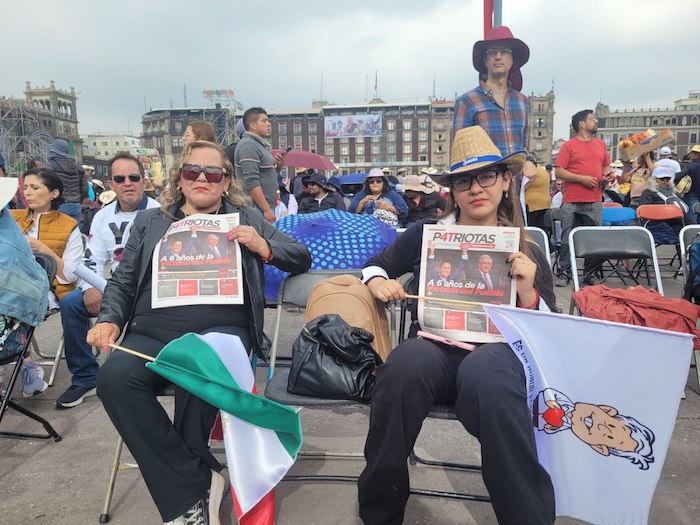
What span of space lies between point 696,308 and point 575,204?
355 cm

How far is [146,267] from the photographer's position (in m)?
2.51

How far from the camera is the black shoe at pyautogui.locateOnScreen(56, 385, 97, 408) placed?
11.5 ft

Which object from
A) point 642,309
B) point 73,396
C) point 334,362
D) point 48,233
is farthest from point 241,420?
point 48,233

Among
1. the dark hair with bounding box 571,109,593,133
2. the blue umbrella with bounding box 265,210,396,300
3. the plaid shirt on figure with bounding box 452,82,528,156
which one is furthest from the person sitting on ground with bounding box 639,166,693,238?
the blue umbrella with bounding box 265,210,396,300

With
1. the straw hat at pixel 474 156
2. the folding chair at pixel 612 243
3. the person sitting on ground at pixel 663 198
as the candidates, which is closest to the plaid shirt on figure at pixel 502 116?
the folding chair at pixel 612 243

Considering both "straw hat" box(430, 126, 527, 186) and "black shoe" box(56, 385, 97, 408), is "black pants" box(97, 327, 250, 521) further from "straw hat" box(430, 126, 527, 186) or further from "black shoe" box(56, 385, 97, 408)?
"black shoe" box(56, 385, 97, 408)

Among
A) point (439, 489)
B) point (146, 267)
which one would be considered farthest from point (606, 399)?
point (146, 267)

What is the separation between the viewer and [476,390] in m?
1.81

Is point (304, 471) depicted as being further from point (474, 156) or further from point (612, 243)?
point (612, 243)

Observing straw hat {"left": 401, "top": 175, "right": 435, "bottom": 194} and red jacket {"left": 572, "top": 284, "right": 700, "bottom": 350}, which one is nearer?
red jacket {"left": 572, "top": 284, "right": 700, "bottom": 350}

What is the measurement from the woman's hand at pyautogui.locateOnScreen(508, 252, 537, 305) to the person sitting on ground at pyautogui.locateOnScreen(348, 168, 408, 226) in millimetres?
4628

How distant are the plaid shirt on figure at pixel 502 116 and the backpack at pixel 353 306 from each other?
199 cm

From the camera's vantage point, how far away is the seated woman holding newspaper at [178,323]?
200cm

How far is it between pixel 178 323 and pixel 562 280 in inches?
228
